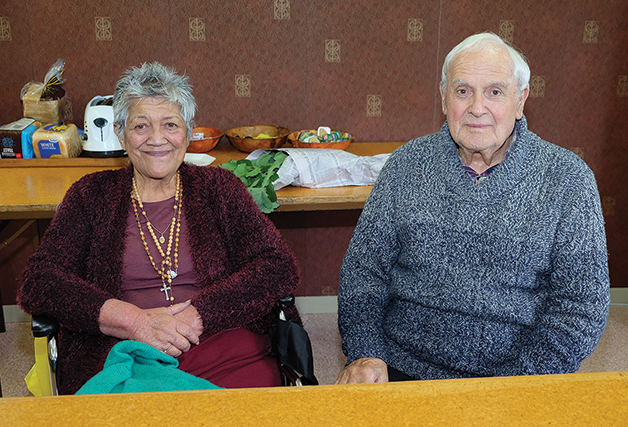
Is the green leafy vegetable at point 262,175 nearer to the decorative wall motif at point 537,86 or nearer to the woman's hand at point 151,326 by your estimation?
the woman's hand at point 151,326

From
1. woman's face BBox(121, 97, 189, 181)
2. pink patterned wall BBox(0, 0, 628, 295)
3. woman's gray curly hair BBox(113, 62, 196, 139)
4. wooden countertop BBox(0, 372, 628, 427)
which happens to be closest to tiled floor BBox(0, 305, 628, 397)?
pink patterned wall BBox(0, 0, 628, 295)

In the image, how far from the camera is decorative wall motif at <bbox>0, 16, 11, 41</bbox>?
2.78m

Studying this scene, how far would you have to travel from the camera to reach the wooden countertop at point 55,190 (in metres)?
2.17

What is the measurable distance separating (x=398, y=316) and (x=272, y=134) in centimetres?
158

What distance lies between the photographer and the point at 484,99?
4.98 ft

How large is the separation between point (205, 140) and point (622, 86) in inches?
89.6

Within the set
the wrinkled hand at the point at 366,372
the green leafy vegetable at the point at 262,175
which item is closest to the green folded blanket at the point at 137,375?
the wrinkled hand at the point at 366,372

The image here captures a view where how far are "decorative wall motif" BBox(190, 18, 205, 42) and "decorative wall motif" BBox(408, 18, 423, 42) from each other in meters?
1.07

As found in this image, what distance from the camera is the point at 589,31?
10.00ft

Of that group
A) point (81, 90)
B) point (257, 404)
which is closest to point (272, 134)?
point (81, 90)

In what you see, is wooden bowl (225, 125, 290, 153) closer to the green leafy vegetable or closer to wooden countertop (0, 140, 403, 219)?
wooden countertop (0, 140, 403, 219)

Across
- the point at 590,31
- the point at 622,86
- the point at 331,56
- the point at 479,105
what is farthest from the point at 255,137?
the point at 622,86

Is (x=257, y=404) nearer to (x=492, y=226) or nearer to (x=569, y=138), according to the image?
(x=492, y=226)

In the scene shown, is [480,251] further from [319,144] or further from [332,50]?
[332,50]
